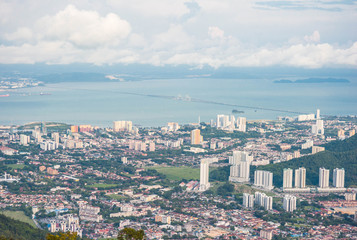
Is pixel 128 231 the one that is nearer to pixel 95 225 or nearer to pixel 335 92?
pixel 95 225

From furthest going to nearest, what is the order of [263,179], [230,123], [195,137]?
1. [230,123]
2. [195,137]
3. [263,179]

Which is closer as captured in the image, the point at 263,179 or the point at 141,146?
the point at 263,179

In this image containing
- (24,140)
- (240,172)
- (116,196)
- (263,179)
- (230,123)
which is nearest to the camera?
(116,196)

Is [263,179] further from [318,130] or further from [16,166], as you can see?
[318,130]

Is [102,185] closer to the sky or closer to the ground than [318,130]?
closer to the ground

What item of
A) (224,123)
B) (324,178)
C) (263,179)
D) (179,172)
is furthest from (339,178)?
(224,123)

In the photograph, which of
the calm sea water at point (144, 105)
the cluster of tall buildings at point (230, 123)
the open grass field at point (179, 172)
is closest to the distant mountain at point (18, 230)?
the open grass field at point (179, 172)
